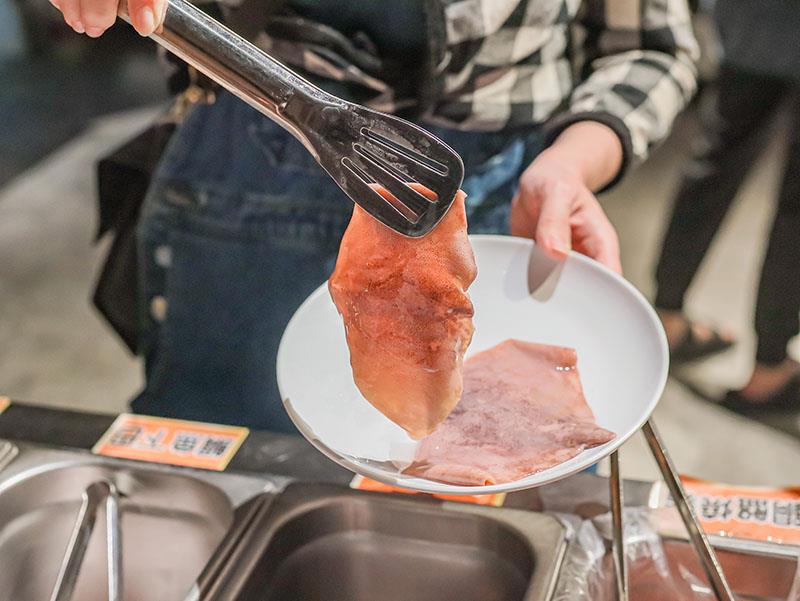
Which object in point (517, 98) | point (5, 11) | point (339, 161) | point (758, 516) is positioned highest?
point (339, 161)

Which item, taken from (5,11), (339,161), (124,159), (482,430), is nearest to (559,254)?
(482,430)

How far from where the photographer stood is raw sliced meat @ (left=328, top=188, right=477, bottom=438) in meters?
0.75

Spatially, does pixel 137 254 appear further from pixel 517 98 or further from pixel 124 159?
pixel 517 98

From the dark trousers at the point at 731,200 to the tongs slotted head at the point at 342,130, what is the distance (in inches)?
71.1

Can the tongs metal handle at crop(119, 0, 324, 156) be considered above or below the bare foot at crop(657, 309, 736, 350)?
above

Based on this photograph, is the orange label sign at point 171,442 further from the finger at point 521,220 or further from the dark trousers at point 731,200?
the dark trousers at point 731,200

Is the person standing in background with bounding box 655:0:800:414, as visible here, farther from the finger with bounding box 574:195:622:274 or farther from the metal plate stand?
the metal plate stand

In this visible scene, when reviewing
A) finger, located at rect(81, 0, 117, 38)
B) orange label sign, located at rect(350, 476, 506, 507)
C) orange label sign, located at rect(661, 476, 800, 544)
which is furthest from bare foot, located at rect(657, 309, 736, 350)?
finger, located at rect(81, 0, 117, 38)

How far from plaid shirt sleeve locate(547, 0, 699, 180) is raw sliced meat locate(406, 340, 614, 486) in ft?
1.14

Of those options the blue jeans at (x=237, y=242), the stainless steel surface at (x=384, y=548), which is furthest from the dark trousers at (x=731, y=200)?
the stainless steel surface at (x=384, y=548)

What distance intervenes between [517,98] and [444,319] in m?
0.50

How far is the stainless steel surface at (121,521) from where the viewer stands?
3.08 feet

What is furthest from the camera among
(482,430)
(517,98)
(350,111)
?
(517,98)

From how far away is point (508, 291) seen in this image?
0.99 metres
